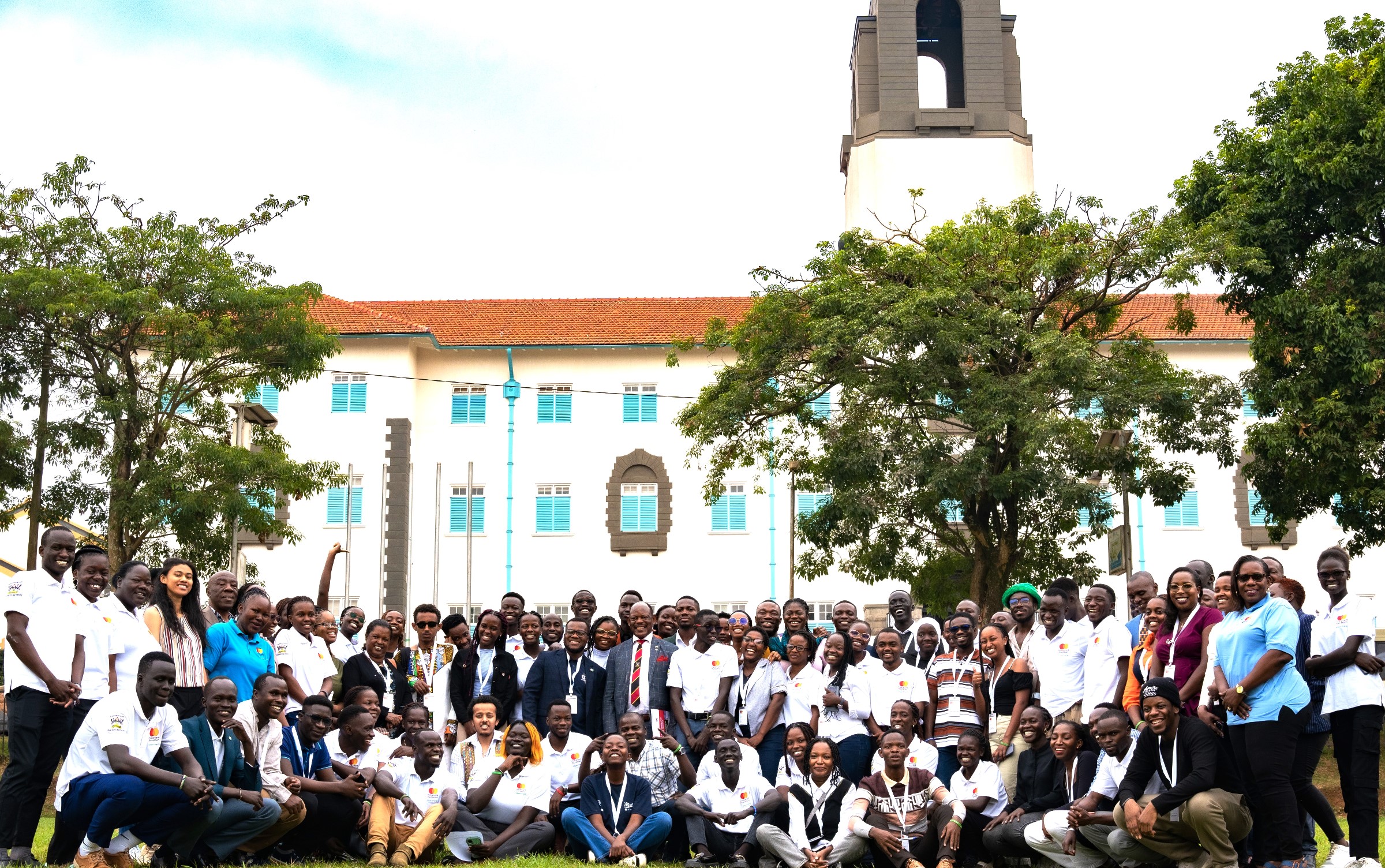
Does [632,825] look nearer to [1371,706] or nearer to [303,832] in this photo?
[303,832]

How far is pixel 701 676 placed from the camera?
12766 mm

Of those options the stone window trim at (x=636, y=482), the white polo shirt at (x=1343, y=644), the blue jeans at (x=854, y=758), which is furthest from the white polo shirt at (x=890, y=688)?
the stone window trim at (x=636, y=482)

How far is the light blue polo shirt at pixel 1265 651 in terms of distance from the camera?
→ 9.52 metres

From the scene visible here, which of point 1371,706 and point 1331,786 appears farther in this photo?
point 1331,786

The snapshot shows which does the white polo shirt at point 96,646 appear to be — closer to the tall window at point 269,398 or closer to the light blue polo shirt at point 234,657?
the light blue polo shirt at point 234,657

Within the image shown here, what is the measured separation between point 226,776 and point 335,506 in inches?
1224

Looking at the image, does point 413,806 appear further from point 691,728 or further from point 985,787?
point 985,787

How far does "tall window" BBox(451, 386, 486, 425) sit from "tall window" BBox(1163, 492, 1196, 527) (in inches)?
775

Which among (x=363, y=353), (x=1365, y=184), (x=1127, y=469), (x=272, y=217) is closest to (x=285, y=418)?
(x=363, y=353)

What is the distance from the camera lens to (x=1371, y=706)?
9766mm

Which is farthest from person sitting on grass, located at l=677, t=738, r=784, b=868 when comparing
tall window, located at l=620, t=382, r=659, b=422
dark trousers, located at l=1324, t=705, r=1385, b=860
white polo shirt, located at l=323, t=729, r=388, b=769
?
tall window, located at l=620, t=382, r=659, b=422

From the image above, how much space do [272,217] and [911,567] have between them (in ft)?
43.9

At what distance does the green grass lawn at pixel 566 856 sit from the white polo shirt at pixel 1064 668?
83.0 inches

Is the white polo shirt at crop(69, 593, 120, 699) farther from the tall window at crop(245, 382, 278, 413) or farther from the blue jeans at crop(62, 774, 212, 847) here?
the tall window at crop(245, 382, 278, 413)
